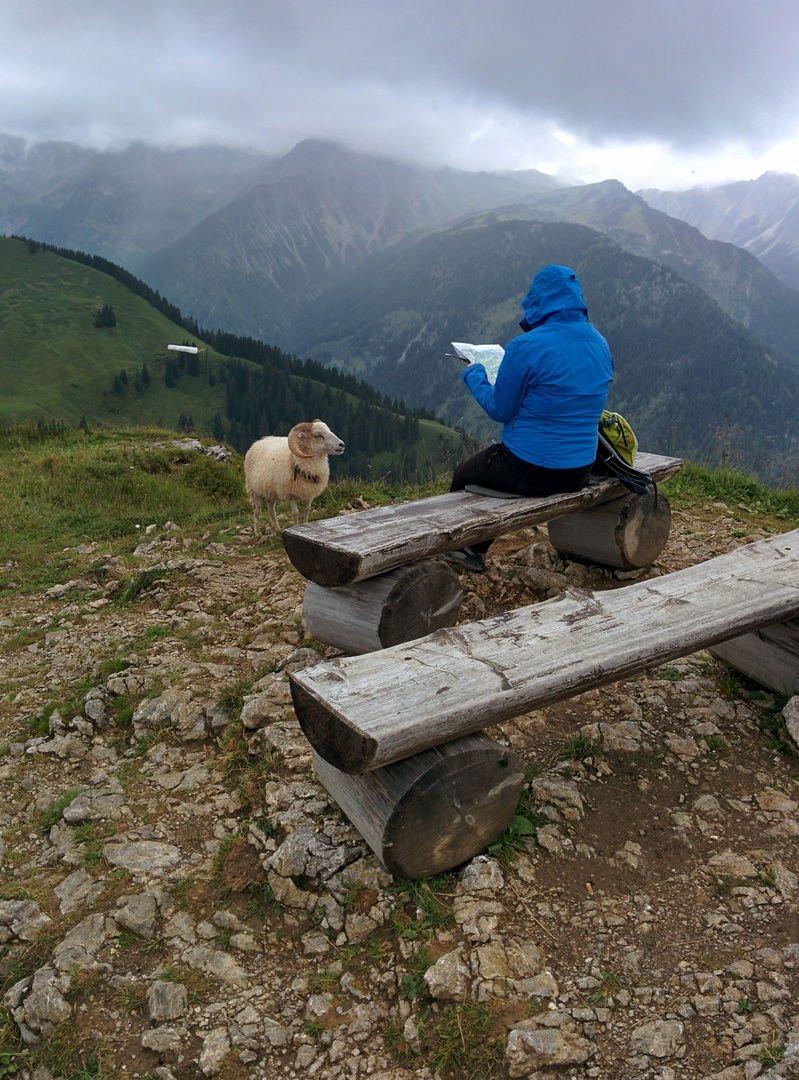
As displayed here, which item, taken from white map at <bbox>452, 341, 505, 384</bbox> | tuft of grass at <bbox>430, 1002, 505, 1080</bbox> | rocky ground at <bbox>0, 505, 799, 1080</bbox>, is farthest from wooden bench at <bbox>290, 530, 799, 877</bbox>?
white map at <bbox>452, 341, 505, 384</bbox>

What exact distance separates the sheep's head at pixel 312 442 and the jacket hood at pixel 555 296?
3930 millimetres

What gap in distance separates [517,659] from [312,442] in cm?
588

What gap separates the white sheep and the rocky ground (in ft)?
13.5

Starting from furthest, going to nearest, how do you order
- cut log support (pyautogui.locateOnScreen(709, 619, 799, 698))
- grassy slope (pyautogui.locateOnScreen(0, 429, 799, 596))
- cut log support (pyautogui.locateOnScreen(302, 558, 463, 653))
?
grassy slope (pyautogui.locateOnScreen(0, 429, 799, 596)) < cut log support (pyautogui.locateOnScreen(302, 558, 463, 653)) < cut log support (pyautogui.locateOnScreen(709, 619, 799, 698))

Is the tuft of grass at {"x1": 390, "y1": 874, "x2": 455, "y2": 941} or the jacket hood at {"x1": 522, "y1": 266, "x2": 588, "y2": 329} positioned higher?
the jacket hood at {"x1": 522, "y1": 266, "x2": 588, "y2": 329}

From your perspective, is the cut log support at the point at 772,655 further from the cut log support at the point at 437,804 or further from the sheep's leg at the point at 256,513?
the sheep's leg at the point at 256,513

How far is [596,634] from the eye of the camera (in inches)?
145

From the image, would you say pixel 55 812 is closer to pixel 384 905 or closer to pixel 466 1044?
pixel 384 905

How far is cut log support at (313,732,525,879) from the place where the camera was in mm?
3031

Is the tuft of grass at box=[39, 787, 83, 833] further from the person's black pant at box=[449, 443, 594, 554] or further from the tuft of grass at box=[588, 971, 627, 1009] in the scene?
the person's black pant at box=[449, 443, 594, 554]

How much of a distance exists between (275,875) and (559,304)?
452cm

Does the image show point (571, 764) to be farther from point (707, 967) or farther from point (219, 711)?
point (219, 711)

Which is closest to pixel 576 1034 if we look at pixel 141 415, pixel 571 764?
pixel 571 764

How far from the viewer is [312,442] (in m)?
8.65
